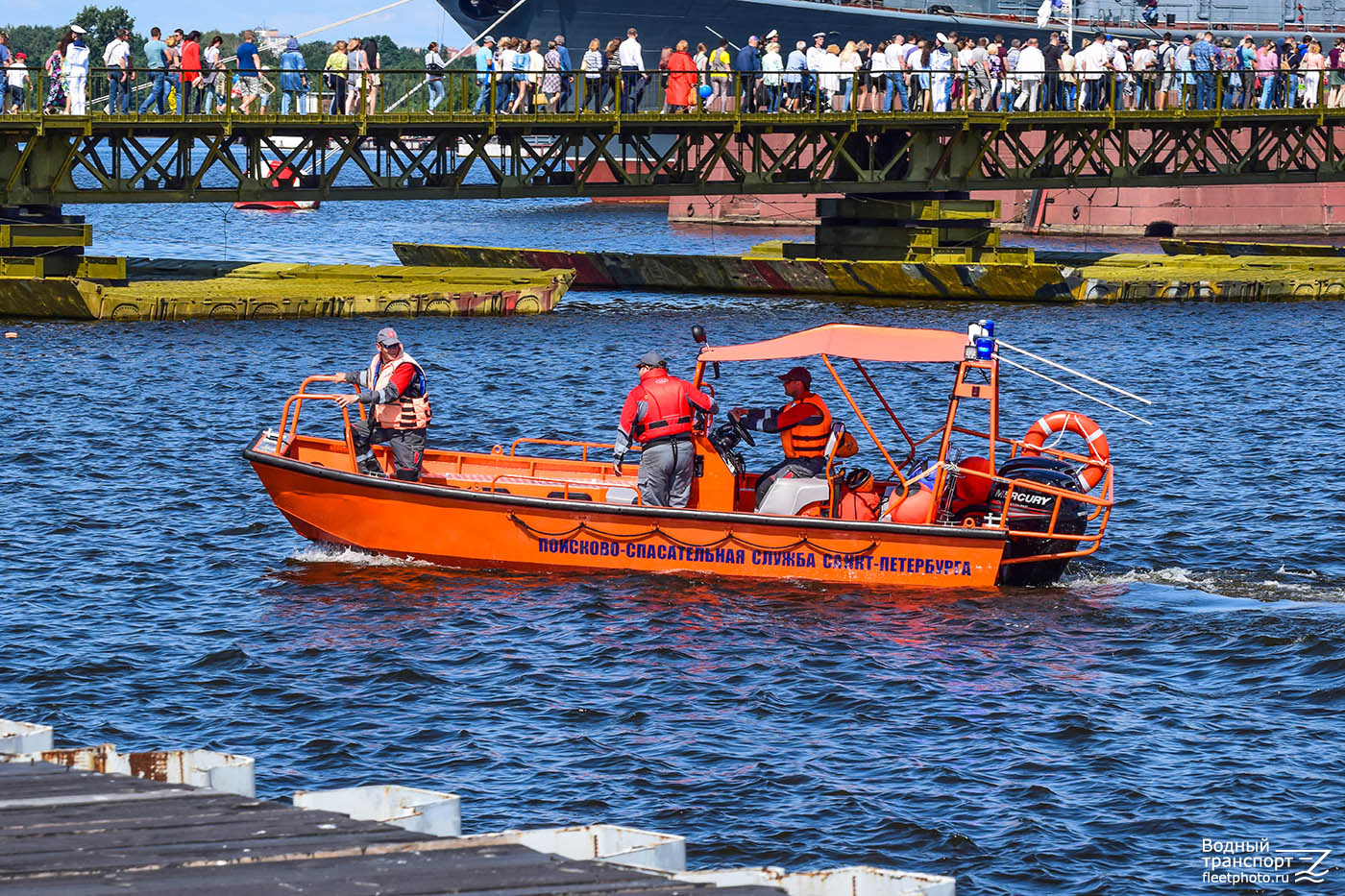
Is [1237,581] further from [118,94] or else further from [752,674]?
[118,94]

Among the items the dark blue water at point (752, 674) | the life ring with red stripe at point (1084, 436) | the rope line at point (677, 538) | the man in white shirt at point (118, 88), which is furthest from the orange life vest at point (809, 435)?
the man in white shirt at point (118, 88)

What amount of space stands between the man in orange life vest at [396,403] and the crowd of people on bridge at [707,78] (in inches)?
840

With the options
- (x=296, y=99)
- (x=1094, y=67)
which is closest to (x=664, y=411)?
(x=296, y=99)

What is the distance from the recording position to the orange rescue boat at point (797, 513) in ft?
63.5

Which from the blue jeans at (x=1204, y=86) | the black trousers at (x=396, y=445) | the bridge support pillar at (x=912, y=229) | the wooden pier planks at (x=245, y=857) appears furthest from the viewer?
the blue jeans at (x=1204, y=86)

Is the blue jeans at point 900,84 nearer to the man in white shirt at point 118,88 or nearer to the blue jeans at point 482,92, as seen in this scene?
the blue jeans at point 482,92

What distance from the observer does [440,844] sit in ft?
25.5

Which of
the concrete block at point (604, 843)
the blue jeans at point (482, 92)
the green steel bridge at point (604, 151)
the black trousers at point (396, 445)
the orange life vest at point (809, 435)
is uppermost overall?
the blue jeans at point (482, 92)

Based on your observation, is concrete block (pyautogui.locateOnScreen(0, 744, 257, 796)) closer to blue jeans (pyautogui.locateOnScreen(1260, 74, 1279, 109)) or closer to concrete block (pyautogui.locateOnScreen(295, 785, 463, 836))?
concrete block (pyautogui.locateOnScreen(295, 785, 463, 836))

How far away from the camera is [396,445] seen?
Answer: 20922mm

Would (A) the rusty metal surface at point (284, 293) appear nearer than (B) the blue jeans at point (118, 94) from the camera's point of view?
No

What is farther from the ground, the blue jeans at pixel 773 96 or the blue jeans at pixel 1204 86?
the blue jeans at pixel 1204 86

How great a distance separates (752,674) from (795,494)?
3.32 metres

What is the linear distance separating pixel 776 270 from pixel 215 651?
114 ft
